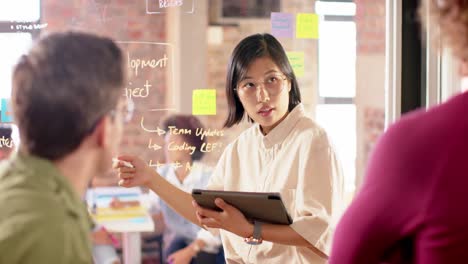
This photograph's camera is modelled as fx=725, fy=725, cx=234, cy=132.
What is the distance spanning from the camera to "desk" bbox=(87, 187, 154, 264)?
3115mm

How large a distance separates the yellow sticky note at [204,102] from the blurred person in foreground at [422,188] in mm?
2111

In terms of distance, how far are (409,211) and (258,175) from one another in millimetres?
1340

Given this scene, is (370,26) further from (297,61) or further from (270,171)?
(270,171)

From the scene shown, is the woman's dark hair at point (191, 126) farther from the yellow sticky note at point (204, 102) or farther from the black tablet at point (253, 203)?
the black tablet at point (253, 203)

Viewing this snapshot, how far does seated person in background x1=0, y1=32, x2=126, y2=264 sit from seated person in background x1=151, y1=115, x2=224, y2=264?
194 cm

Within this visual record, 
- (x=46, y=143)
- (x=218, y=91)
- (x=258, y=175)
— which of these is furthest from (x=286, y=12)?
(x=46, y=143)

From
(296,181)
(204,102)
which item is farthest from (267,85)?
(204,102)

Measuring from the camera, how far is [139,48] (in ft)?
10.4

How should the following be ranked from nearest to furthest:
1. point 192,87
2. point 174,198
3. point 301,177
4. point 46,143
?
1. point 46,143
2. point 301,177
3. point 174,198
4. point 192,87

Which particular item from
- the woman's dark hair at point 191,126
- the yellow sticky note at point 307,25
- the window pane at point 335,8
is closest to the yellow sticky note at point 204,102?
the woman's dark hair at point 191,126

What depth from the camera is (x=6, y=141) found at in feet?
9.95

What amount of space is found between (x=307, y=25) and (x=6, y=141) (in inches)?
56.9

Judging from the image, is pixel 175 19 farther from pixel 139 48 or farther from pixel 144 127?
pixel 144 127

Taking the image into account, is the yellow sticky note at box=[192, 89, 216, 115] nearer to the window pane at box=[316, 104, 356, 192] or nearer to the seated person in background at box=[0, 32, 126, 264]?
the window pane at box=[316, 104, 356, 192]
